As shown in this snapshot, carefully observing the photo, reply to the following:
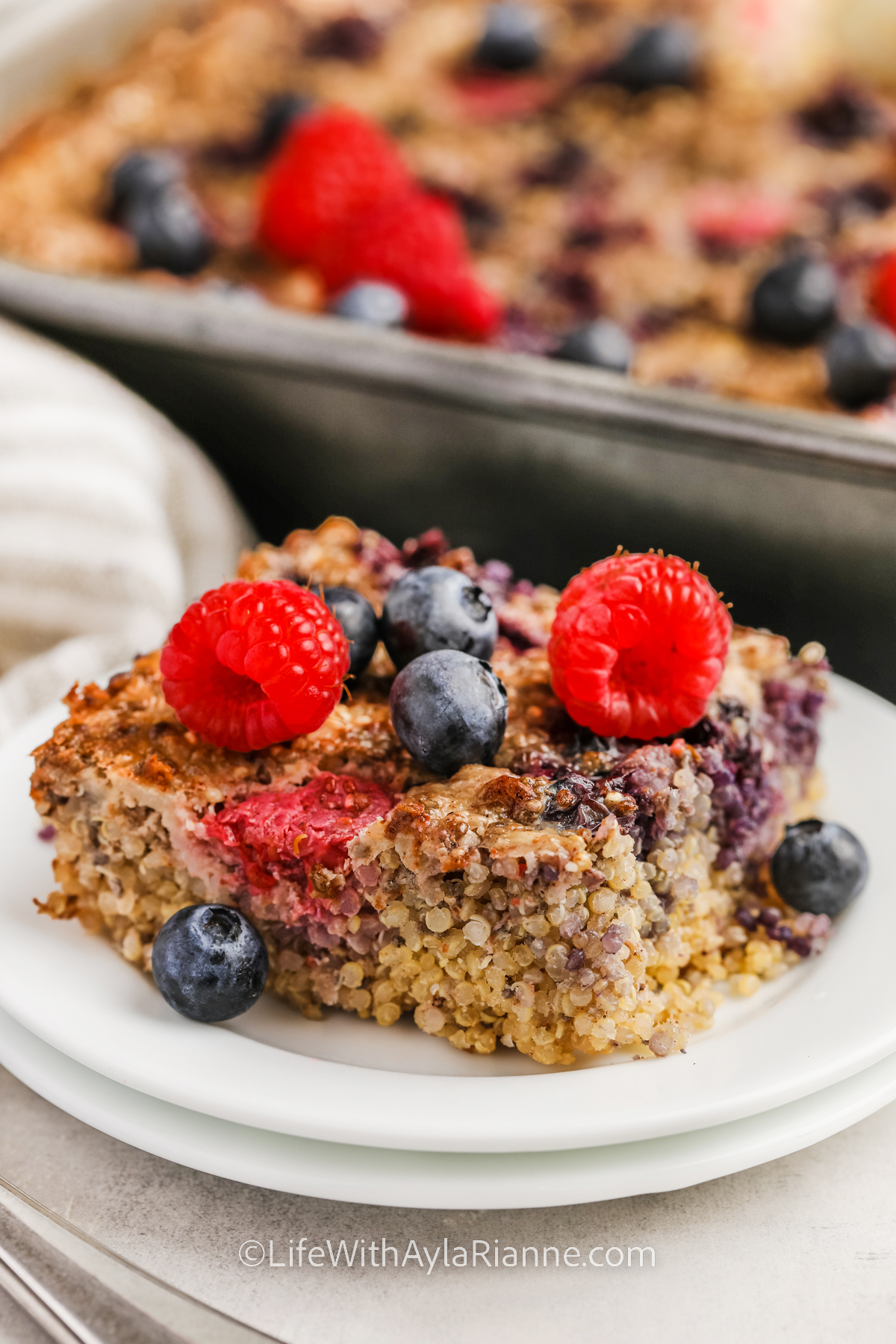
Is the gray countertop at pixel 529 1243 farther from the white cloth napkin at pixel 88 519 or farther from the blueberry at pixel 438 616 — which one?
the white cloth napkin at pixel 88 519

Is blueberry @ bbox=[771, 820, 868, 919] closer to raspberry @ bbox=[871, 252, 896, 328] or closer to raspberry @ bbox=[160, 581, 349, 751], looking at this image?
raspberry @ bbox=[160, 581, 349, 751]

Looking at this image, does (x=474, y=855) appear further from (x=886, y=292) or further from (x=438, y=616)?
(x=886, y=292)

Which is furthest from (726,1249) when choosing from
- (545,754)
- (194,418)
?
(194,418)

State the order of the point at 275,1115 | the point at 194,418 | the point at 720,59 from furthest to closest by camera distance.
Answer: the point at 720,59, the point at 194,418, the point at 275,1115

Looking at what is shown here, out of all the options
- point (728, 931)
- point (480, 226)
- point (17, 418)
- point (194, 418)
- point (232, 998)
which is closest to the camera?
point (232, 998)

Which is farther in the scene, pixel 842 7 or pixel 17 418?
pixel 842 7

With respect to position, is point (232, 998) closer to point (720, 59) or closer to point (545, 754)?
point (545, 754)

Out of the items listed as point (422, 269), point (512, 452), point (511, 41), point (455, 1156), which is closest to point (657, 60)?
point (511, 41)
